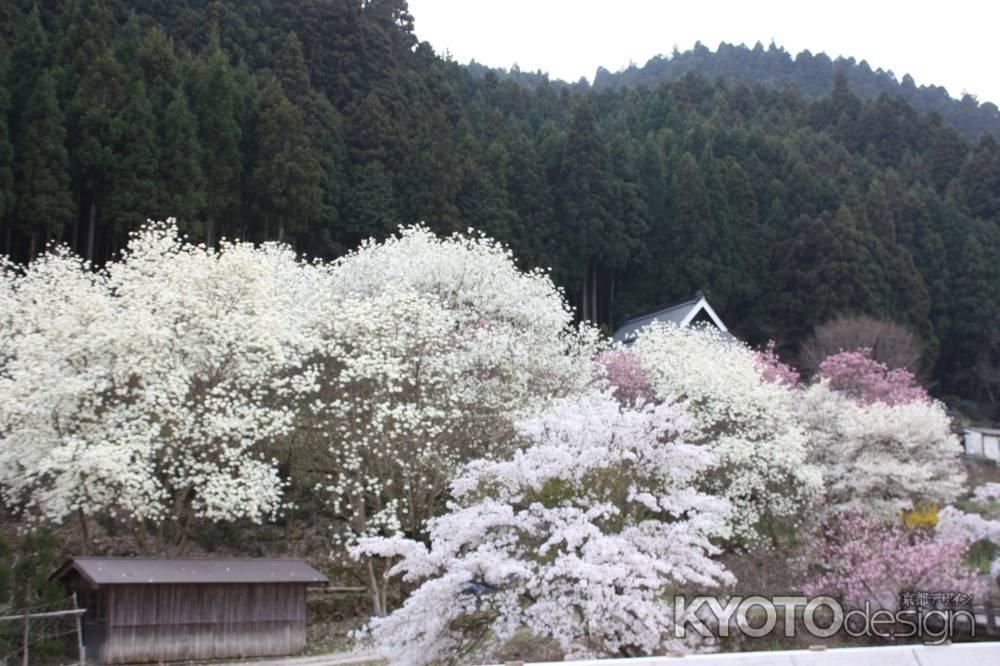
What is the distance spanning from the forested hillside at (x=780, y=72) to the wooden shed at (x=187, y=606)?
8186 centimetres

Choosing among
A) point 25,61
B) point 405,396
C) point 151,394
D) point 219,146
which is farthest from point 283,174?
point 151,394

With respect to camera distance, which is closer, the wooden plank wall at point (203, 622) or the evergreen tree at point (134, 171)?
the wooden plank wall at point (203, 622)

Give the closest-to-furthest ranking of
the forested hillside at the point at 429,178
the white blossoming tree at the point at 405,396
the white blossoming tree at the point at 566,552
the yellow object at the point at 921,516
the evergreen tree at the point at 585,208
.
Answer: the white blossoming tree at the point at 566,552 < the white blossoming tree at the point at 405,396 < the yellow object at the point at 921,516 < the forested hillside at the point at 429,178 < the evergreen tree at the point at 585,208

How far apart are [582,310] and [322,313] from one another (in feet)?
71.8

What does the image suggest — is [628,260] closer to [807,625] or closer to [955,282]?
[955,282]

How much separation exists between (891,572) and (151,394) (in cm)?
1155

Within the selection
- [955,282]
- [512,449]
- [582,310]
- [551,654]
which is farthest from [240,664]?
[955,282]

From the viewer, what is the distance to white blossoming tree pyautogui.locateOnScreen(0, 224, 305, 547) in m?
12.9

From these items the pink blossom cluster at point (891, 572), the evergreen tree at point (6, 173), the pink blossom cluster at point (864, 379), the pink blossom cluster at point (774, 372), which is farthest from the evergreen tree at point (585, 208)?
the pink blossom cluster at point (891, 572)

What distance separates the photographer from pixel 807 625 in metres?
13.0

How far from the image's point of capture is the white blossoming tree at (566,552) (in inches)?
356

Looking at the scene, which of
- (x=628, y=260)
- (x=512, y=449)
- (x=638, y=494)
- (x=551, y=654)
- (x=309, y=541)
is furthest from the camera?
(x=628, y=260)

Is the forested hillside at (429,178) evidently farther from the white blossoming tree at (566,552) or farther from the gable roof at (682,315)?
the white blossoming tree at (566,552)

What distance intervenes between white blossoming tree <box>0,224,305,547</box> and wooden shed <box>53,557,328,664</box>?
Result: 936 millimetres
